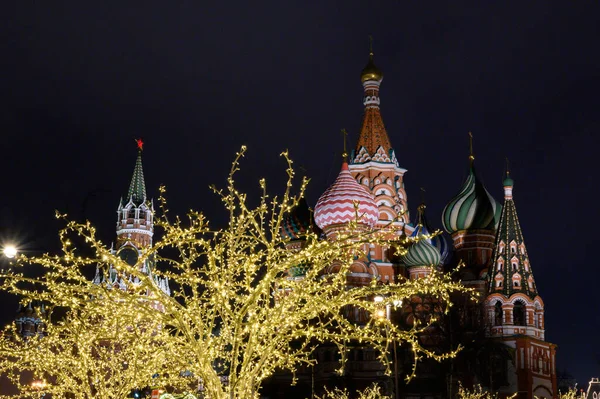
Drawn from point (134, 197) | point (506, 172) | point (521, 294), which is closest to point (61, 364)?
point (521, 294)

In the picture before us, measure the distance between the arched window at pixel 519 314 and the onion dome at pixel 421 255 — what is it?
5.04m

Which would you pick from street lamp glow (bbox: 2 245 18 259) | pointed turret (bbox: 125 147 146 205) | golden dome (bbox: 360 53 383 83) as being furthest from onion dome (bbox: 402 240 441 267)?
street lamp glow (bbox: 2 245 18 259)

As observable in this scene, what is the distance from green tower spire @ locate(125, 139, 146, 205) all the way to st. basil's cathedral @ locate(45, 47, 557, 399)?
15414 mm

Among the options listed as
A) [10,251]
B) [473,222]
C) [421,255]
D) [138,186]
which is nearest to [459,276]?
[421,255]

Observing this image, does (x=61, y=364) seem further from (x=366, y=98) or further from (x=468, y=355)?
(x=366, y=98)

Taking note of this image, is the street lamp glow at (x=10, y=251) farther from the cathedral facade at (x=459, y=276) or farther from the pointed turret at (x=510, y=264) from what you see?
the pointed turret at (x=510, y=264)

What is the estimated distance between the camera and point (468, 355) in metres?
34.2

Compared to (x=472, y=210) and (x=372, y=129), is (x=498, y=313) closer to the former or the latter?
(x=472, y=210)

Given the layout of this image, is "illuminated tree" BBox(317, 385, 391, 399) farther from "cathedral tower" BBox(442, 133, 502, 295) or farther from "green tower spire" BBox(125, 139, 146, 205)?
"green tower spire" BBox(125, 139, 146, 205)

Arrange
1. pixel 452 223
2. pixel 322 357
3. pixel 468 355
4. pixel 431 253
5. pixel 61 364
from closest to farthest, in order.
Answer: pixel 61 364, pixel 468 355, pixel 322 357, pixel 431 253, pixel 452 223

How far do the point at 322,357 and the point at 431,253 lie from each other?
349 inches

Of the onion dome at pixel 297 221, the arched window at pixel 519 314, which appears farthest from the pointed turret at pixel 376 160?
the arched window at pixel 519 314

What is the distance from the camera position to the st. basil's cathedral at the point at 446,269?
35.1 m

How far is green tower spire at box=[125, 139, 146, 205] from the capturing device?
2404 inches
